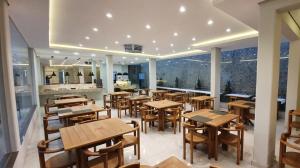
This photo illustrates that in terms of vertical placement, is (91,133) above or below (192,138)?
above

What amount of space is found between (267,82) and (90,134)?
302 cm

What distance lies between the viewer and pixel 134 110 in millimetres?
6117

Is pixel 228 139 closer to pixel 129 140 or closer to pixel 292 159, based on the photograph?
pixel 292 159

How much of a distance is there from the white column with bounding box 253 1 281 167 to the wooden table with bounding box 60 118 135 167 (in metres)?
2.24

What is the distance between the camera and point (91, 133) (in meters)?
2.38

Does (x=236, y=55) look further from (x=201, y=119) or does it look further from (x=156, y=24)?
(x=201, y=119)

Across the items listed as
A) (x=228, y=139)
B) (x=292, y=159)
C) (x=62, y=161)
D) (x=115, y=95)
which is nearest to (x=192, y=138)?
(x=228, y=139)

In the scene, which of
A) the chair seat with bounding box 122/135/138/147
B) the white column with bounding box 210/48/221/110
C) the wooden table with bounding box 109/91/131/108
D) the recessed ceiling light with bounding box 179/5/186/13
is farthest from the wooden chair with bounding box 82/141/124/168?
the white column with bounding box 210/48/221/110

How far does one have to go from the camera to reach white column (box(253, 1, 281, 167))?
2.47 metres

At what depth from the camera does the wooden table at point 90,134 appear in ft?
6.65

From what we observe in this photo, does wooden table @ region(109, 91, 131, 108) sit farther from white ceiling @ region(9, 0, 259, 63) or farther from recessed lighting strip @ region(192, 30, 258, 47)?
recessed lighting strip @ region(192, 30, 258, 47)

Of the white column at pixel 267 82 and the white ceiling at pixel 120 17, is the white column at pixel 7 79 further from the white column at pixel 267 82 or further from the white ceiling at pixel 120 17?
the white column at pixel 267 82

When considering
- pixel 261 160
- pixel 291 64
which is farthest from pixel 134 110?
pixel 291 64

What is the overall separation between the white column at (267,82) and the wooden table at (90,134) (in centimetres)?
224
